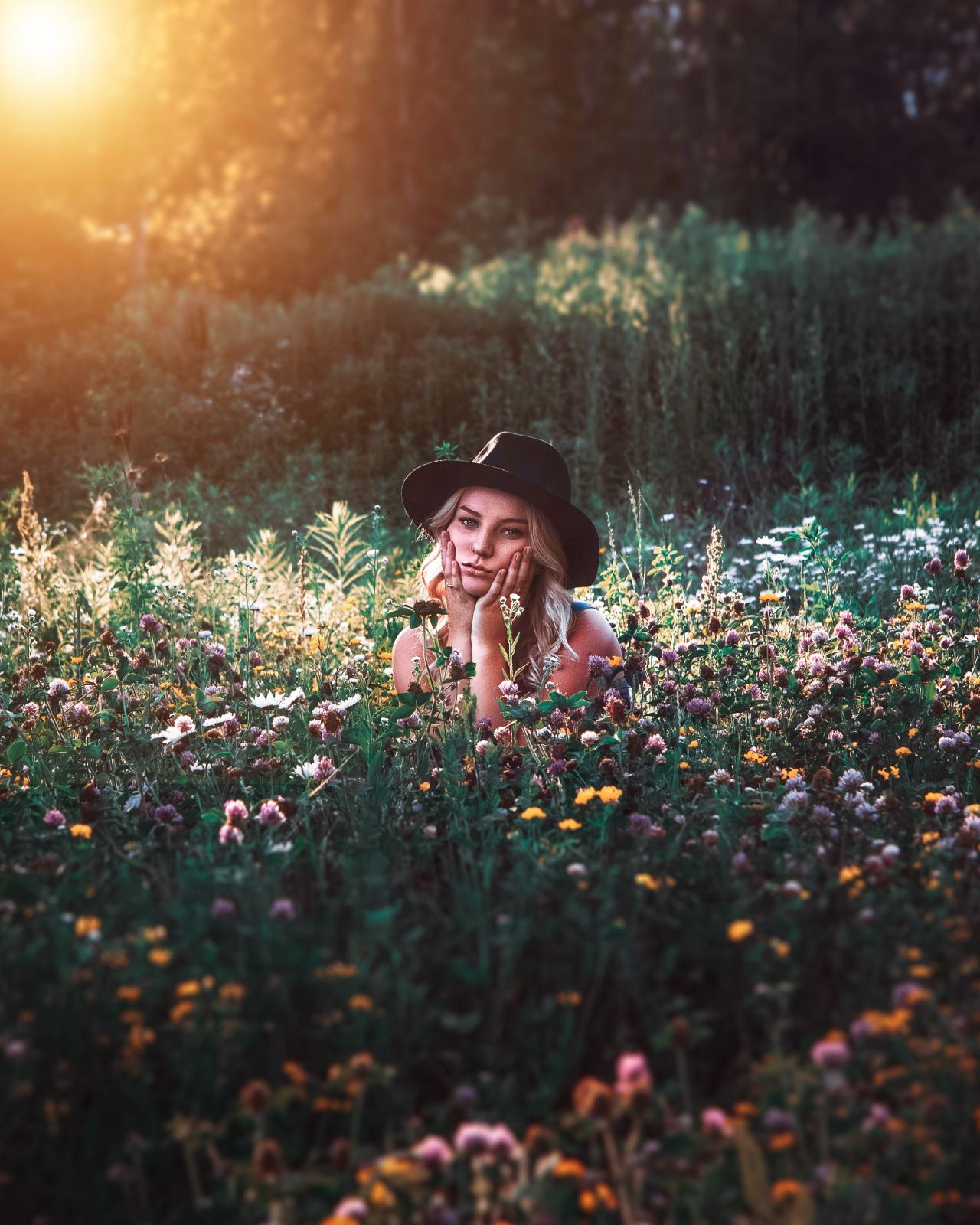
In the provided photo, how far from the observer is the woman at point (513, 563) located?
13.5 feet

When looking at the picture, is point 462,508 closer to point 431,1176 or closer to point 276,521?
point 431,1176

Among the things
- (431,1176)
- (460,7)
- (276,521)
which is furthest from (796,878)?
(460,7)

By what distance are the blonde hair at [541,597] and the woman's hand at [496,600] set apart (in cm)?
9

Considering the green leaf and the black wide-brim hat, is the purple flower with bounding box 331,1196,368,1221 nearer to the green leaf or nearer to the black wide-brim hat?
the green leaf

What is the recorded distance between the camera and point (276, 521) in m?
8.05

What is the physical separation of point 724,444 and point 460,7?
24.2m

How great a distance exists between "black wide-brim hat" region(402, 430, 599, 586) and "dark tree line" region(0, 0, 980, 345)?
8815 mm

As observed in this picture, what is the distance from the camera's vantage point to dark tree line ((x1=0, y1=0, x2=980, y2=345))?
16.9 metres

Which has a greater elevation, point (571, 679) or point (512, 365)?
point (512, 365)

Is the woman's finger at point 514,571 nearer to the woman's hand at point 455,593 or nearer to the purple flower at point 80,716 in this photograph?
the woman's hand at point 455,593

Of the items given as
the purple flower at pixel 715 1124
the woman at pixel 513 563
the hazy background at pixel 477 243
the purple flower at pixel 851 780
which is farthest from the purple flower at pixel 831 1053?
the hazy background at pixel 477 243

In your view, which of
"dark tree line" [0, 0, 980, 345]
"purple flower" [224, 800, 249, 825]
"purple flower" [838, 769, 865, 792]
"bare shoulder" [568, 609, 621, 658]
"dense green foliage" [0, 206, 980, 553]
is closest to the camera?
"purple flower" [224, 800, 249, 825]

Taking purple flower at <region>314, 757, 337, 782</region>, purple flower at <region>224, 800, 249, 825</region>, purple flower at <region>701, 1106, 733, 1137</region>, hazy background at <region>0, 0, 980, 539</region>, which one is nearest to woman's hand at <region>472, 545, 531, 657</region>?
purple flower at <region>314, 757, 337, 782</region>

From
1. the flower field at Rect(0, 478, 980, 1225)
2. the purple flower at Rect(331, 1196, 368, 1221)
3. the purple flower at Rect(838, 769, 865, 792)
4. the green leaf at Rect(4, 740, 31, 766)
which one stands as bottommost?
the purple flower at Rect(331, 1196, 368, 1221)
